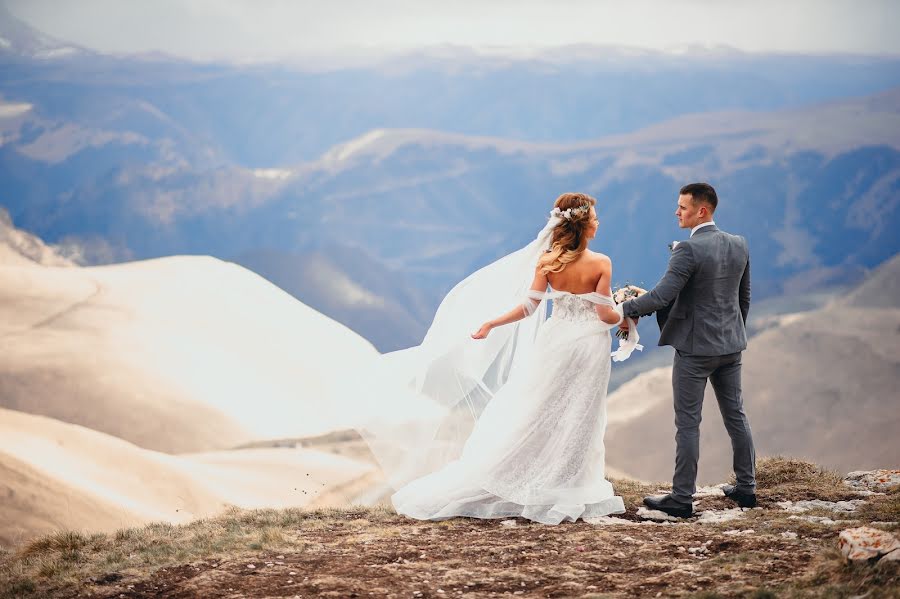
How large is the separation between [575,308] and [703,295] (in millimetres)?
801

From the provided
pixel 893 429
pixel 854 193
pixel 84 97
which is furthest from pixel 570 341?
pixel 84 97

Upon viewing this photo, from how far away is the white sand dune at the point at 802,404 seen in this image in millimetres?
57844

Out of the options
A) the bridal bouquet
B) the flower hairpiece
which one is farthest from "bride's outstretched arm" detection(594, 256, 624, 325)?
the flower hairpiece

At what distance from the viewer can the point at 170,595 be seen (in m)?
4.54

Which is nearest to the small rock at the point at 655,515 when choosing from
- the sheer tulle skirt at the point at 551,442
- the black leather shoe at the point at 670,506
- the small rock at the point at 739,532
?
the black leather shoe at the point at 670,506

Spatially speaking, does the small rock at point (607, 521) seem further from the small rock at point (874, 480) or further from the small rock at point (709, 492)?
the small rock at point (874, 480)

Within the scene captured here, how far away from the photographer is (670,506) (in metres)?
5.79

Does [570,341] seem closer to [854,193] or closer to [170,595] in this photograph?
[170,595]

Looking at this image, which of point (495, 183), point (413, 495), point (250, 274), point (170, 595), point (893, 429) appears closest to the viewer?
point (170, 595)

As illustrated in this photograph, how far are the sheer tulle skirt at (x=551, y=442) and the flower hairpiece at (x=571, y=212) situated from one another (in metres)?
0.67

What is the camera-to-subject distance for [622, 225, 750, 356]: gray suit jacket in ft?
17.8

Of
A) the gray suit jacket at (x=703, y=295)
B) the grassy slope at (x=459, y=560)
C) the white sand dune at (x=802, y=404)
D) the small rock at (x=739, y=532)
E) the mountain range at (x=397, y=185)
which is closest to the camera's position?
the grassy slope at (x=459, y=560)

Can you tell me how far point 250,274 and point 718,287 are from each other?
67.1 m

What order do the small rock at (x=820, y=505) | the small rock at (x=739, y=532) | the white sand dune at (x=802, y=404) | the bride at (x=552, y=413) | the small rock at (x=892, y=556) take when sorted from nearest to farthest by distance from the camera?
the small rock at (x=892, y=556), the small rock at (x=739, y=532), the bride at (x=552, y=413), the small rock at (x=820, y=505), the white sand dune at (x=802, y=404)
